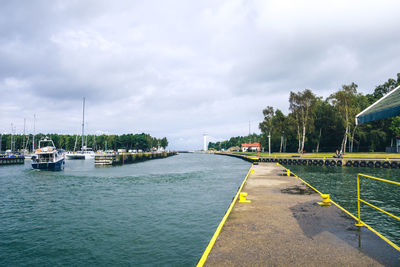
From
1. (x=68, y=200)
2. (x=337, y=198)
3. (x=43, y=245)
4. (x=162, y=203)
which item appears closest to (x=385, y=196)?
(x=337, y=198)

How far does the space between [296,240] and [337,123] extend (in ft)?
271

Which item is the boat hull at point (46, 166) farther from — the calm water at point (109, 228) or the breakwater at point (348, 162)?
the breakwater at point (348, 162)

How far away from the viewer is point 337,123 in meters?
77.5

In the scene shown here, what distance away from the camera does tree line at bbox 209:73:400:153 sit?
63188 mm

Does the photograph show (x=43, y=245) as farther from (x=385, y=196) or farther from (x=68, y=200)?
(x=385, y=196)

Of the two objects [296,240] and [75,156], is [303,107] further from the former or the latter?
[75,156]

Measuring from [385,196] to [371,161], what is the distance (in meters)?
31.7

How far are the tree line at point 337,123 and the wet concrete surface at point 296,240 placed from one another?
61735 millimetres

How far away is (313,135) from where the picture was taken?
84.6 metres

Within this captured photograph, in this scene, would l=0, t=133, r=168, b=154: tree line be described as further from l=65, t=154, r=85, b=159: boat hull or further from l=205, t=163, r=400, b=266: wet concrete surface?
l=205, t=163, r=400, b=266: wet concrete surface

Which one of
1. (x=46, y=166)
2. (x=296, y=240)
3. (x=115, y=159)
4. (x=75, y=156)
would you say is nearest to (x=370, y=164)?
(x=296, y=240)

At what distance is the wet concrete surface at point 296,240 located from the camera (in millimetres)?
5977

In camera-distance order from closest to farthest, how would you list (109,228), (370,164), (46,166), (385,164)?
(109,228), (385,164), (370,164), (46,166)

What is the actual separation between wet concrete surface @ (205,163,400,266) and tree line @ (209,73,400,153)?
6173 centimetres
